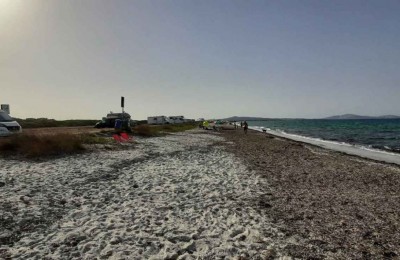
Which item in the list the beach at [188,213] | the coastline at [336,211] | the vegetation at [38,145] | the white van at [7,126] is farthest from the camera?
the white van at [7,126]

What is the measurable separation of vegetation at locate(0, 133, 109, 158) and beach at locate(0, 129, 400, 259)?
68.7 inches

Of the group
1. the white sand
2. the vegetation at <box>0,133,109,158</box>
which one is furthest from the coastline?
the vegetation at <box>0,133,109,158</box>

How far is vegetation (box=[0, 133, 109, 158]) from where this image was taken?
1809cm

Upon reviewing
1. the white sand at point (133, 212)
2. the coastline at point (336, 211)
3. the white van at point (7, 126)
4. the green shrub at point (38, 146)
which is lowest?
the coastline at point (336, 211)

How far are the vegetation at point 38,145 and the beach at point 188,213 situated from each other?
174cm

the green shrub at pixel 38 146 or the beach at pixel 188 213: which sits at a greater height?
the green shrub at pixel 38 146

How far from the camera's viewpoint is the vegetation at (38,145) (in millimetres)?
18094

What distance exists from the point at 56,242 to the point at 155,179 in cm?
711

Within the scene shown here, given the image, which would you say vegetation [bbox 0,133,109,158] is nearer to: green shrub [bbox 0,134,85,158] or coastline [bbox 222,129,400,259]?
green shrub [bbox 0,134,85,158]

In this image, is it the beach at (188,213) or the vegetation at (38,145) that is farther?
the vegetation at (38,145)

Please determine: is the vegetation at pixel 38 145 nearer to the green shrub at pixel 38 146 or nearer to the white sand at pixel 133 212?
the green shrub at pixel 38 146

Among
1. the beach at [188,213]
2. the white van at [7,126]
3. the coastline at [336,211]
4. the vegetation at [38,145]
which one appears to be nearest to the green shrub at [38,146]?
the vegetation at [38,145]

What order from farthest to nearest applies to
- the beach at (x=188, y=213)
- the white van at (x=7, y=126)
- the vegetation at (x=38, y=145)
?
1. the white van at (x=7, y=126)
2. the vegetation at (x=38, y=145)
3. the beach at (x=188, y=213)

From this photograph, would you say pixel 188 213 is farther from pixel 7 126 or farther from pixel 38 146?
pixel 7 126
